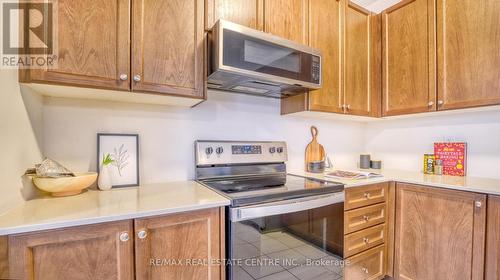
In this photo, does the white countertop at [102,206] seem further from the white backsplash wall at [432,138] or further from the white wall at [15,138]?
the white backsplash wall at [432,138]

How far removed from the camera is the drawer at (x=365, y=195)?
4.96 ft

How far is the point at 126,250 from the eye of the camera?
89cm

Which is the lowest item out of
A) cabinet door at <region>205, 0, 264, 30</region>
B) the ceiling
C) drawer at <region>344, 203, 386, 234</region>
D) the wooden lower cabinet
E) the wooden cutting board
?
drawer at <region>344, 203, 386, 234</region>

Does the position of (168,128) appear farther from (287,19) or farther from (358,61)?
(358,61)

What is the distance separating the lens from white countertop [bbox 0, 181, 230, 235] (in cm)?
78

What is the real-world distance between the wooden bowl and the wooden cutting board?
5.28 ft

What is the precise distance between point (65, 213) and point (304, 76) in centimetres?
139

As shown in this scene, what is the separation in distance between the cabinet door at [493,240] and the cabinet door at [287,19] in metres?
1.46

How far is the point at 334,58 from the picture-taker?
5.88 ft

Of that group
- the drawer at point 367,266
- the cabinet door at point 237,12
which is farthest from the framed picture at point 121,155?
the drawer at point 367,266

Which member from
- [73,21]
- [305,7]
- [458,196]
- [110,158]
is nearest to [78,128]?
[110,158]

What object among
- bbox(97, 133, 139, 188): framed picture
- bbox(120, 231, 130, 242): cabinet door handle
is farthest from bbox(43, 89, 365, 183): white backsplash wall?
bbox(120, 231, 130, 242): cabinet door handle

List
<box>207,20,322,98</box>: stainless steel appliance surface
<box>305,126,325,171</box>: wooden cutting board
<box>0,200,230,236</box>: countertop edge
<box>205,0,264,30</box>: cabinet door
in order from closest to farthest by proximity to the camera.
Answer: <box>0,200,230,236</box>: countertop edge, <box>207,20,322,98</box>: stainless steel appliance surface, <box>205,0,264,30</box>: cabinet door, <box>305,126,325,171</box>: wooden cutting board

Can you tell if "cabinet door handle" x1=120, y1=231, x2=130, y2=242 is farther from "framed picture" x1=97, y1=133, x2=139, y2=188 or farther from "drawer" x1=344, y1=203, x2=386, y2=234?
"drawer" x1=344, y1=203, x2=386, y2=234
